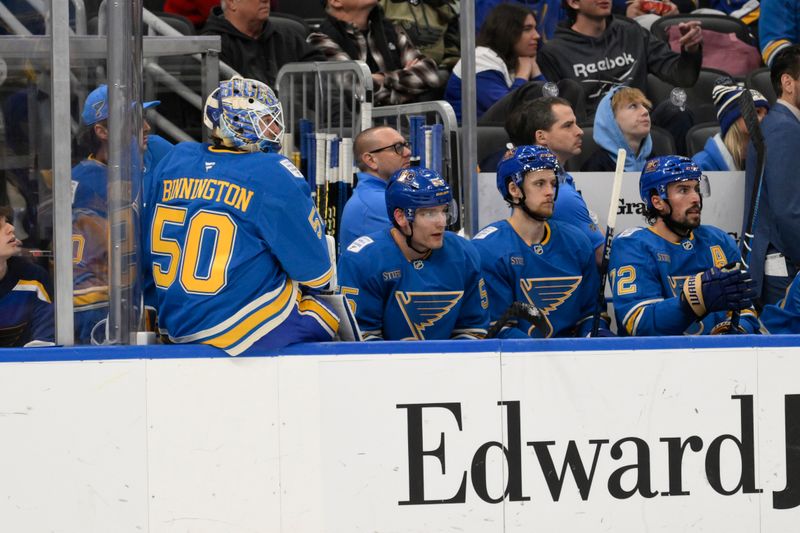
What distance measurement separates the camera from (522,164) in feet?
13.0

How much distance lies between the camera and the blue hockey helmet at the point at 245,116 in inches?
124

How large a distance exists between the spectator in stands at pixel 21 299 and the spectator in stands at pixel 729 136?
2801 millimetres

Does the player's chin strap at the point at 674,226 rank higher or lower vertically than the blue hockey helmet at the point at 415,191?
lower

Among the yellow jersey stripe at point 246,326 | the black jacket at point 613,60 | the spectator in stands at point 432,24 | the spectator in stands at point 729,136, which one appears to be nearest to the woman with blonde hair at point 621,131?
the spectator in stands at point 729,136

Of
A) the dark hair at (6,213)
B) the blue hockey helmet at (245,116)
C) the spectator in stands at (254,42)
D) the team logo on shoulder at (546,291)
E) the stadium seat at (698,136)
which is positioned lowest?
the team logo on shoulder at (546,291)

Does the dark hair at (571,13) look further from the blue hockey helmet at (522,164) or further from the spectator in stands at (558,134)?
the blue hockey helmet at (522,164)

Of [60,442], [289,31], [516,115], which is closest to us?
[60,442]

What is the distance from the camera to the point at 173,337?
3.21 metres

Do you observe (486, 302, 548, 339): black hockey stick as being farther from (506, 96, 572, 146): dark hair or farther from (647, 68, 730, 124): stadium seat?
(647, 68, 730, 124): stadium seat

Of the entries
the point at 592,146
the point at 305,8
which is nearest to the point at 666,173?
the point at 592,146

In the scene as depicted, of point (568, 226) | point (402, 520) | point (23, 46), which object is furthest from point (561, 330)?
point (23, 46)

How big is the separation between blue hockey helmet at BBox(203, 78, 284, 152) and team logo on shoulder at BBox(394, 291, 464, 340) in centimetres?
80

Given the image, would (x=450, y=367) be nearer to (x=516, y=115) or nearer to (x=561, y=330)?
(x=561, y=330)

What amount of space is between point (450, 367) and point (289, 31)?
2656 millimetres
